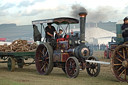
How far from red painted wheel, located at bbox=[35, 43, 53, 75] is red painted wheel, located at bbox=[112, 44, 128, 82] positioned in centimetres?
314

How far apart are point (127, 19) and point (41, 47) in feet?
13.6

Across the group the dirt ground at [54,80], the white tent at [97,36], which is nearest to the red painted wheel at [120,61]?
the dirt ground at [54,80]

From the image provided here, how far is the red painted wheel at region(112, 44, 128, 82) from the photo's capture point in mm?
8836

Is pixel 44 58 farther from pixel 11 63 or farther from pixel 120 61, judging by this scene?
pixel 120 61

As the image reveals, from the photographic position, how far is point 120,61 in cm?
898

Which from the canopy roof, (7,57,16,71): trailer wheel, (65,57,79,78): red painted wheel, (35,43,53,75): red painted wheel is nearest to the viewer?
(65,57,79,78): red painted wheel

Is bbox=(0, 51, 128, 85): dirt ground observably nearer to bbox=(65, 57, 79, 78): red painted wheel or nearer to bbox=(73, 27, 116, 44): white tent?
bbox=(65, 57, 79, 78): red painted wheel

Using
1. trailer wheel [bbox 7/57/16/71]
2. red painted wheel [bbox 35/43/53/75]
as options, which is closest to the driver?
red painted wheel [bbox 35/43/53/75]

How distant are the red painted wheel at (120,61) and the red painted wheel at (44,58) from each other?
10.3 feet

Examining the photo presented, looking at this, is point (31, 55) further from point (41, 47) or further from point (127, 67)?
A: point (127, 67)

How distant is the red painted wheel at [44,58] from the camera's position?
1147cm

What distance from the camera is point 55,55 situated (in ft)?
37.4

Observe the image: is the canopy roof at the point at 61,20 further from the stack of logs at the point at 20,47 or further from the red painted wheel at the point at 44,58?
the stack of logs at the point at 20,47

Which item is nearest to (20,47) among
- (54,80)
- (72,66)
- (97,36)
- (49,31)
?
(49,31)
